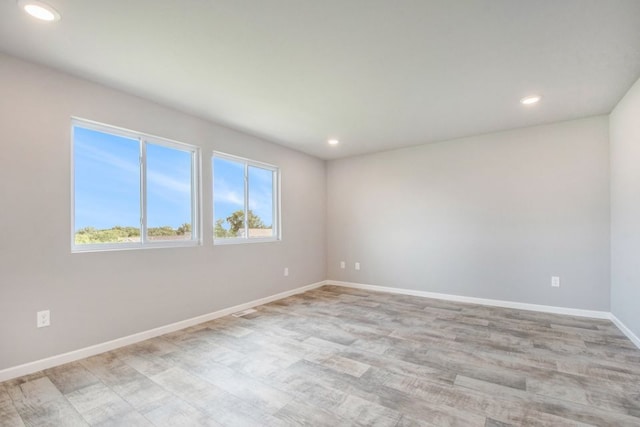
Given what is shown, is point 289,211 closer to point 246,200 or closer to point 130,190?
point 246,200

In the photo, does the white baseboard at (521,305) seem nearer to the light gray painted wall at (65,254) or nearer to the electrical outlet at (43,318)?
the light gray painted wall at (65,254)

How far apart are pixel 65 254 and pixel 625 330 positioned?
209 inches

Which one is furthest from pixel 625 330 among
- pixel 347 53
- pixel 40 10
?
pixel 40 10

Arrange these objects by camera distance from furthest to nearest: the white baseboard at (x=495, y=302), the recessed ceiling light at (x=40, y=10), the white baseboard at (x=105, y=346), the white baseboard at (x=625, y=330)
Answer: the white baseboard at (x=495, y=302), the white baseboard at (x=625, y=330), the white baseboard at (x=105, y=346), the recessed ceiling light at (x=40, y=10)

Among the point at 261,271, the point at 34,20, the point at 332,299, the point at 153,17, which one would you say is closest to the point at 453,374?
the point at 332,299

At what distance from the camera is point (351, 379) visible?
225 centimetres

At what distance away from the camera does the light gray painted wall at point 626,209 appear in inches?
111

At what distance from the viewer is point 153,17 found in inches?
74.3

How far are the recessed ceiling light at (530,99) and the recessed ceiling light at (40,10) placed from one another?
153 inches

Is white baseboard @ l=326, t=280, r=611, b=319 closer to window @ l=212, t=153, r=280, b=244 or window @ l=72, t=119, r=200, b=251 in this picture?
window @ l=212, t=153, r=280, b=244

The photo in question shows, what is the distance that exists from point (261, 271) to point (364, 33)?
3334 mm

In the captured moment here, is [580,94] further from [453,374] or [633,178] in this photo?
[453,374]

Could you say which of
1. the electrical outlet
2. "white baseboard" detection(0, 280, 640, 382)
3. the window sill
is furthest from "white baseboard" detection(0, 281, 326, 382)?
the window sill

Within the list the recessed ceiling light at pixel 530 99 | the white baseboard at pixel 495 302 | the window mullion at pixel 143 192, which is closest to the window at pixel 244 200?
the window mullion at pixel 143 192
